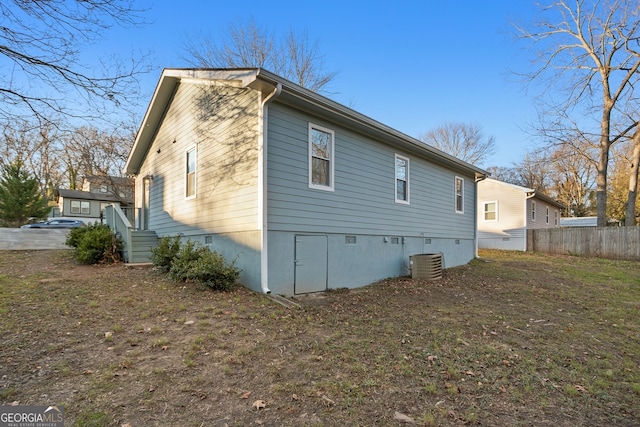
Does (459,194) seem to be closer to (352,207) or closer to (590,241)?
(352,207)

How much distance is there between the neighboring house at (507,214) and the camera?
20172 millimetres

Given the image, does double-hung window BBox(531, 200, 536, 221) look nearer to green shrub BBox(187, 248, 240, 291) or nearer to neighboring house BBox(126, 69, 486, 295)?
neighboring house BBox(126, 69, 486, 295)

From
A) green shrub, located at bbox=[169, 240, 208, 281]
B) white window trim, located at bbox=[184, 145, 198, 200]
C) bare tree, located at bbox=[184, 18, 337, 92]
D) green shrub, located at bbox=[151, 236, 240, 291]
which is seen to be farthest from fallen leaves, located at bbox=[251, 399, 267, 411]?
bare tree, located at bbox=[184, 18, 337, 92]

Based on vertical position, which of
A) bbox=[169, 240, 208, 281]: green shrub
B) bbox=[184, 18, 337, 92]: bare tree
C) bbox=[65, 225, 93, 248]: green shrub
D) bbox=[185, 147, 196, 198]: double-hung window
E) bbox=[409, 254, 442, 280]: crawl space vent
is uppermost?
bbox=[184, 18, 337, 92]: bare tree

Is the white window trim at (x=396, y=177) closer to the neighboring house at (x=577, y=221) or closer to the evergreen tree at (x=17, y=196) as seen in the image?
the evergreen tree at (x=17, y=196)

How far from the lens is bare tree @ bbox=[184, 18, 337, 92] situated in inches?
751

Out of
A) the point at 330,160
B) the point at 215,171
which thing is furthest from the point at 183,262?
the point at 330,160

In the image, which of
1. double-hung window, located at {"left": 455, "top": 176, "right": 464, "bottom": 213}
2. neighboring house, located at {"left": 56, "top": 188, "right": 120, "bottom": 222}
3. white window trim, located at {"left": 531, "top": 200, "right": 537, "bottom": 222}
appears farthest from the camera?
neighboring house, located at {"left": 56, "top": 188, "right": 120, "bottom": 222}

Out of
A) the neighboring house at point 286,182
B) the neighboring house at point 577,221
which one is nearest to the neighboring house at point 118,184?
the neighboring house at point 286,182

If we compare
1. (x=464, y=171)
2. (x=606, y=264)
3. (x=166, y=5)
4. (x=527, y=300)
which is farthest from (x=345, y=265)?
(x=606, y=264)

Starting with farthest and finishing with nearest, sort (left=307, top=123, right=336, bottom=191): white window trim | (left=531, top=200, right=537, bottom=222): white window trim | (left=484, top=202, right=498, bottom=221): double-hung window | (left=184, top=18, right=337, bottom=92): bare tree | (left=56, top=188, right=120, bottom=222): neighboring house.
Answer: (left=56, top=188, right=120, bottom=222): neighboring house
(left=484, top=202, right=498, bottom=221): double-hung window
(left=531, top=200, right=537, bottom=222): white window trim
(left=184, top=18, right=337, bottom=92): bare tree
(left=307, top=123, right=336, bottom=191): white window trim

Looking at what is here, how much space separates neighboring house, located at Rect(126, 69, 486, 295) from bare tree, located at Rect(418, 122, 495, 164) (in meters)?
23.6

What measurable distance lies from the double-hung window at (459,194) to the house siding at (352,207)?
2.98 feet

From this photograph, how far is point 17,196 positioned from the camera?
898 inches
